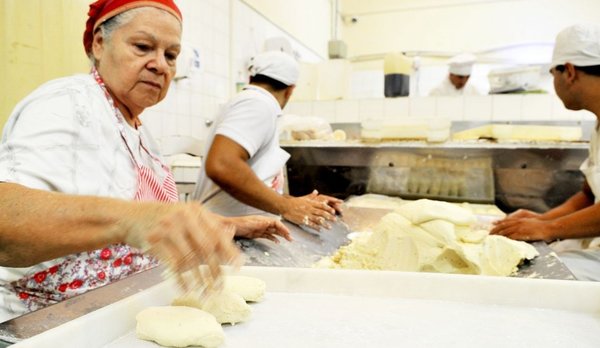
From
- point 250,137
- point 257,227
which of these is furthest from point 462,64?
point 257,227

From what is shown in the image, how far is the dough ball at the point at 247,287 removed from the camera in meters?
0.90

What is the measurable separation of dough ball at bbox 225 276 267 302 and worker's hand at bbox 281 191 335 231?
1.01 metres

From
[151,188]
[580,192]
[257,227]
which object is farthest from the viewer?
[580,192]

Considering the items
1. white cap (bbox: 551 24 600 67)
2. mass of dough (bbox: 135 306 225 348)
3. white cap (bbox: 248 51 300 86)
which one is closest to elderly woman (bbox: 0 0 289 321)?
mass of dough (bbox: 135 306 225 348)

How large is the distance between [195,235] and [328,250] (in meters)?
1.12

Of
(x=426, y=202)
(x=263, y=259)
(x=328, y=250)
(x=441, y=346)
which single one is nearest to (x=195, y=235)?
(x=441, y=346)

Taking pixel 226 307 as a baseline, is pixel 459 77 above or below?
above

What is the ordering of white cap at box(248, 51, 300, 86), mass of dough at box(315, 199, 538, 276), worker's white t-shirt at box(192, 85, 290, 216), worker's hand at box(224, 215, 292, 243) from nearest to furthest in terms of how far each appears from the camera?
mass of dough at box(315, 199, 538, 276)
worker's hand at box(224, 215, 292, 243)
worker's white t-shirt at box(192, 85, 290, 216)
white cap at box(248, 51, 300, 86)

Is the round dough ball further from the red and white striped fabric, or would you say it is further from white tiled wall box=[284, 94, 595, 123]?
white tiled wall box=[284, 94, 595, 123]

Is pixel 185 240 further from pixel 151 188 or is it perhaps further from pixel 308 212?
pixel 308 212

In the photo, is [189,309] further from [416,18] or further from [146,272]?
[416,18]

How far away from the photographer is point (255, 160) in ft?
7.54

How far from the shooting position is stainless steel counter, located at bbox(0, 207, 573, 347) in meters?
0.71

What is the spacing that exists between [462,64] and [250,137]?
12.4ft
